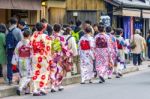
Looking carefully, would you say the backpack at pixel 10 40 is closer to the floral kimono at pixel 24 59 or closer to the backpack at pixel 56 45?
the floral kimono at pixel 24 59

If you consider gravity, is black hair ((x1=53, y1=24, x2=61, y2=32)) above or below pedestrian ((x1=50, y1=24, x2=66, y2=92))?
above

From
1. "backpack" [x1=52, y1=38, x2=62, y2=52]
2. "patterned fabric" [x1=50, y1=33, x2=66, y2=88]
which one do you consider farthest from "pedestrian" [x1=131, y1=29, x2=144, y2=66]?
"backpack" [x1=52, y1=38, x2=62, y2=52]

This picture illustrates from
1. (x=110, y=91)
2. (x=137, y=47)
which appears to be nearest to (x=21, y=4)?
(x=110, y=91)

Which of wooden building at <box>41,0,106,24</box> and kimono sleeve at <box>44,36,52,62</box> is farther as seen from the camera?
wooden building at <box>41,0,106,24</box>

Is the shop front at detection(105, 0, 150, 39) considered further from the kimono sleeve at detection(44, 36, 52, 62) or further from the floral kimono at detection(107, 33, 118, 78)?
the kimono sleeve at detection(44, 36, 52, 62)

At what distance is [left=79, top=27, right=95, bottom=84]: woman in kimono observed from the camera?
17109 millimetres

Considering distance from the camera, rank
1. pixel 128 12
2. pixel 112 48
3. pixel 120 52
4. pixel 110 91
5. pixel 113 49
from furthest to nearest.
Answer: pixel 128 12, pixel 120 52, pixel 113 49, pixel 112 48, pixel 110 91

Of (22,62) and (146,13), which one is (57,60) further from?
(146,13)

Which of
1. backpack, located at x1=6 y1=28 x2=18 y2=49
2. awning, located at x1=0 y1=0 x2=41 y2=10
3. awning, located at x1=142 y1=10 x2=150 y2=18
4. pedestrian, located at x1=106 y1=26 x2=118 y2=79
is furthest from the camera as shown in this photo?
awning, located at x1=142 y1=10 x2=150 y2=18

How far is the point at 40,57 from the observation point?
47.2 ft

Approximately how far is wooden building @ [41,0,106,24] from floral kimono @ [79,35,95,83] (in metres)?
6.94

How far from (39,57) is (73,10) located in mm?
12760

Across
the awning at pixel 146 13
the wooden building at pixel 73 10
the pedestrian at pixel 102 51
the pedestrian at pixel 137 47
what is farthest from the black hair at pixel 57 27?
the awning at pixel 146 13

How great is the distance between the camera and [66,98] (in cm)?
1354
